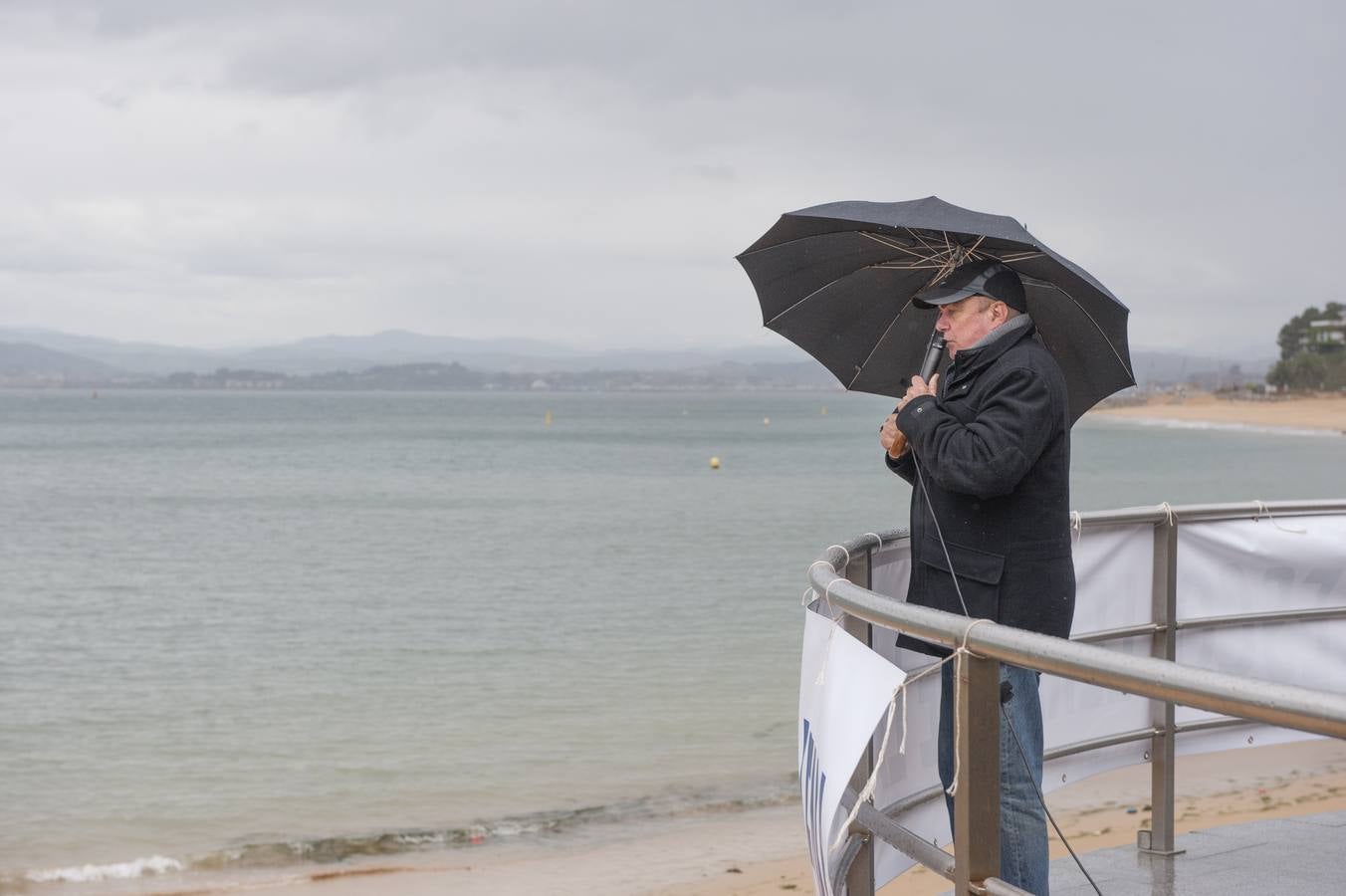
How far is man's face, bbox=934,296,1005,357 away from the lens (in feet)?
10.7

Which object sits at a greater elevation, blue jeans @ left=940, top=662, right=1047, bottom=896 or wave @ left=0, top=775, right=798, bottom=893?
blue jeans @ left=940, top=662, right=1047, bottom=896

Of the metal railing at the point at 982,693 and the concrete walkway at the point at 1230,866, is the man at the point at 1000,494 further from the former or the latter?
the concrete walkway at the point at 1230,866

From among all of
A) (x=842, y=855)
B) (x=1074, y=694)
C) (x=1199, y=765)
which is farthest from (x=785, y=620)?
(x=842, y=855)

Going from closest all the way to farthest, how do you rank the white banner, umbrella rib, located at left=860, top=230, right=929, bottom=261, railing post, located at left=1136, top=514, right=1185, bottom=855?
the white banner → umbrella rib, located at left=860, top=230, right=929, bottom=261 → railing post, located at left=1136, top=514, right=1185, bottom=855

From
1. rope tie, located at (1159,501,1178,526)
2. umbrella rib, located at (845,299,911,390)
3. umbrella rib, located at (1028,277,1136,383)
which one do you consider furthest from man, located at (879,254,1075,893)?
rope tie, located at (1159,501,1178,526)

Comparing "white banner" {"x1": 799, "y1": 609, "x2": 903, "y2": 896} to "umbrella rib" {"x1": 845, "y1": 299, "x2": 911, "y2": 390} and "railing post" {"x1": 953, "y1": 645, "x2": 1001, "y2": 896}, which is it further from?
"umbrella rib" {"x1": 845, "y1": 299, "x2": 911, "y2": 390}

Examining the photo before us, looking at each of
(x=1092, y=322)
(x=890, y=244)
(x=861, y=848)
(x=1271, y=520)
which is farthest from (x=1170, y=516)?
(x=861, y=848)

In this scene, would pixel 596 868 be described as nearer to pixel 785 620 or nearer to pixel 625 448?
pixel 785 620

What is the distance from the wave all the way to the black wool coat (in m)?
6.47

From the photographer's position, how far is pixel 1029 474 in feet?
10.3

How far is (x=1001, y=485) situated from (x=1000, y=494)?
54 mm

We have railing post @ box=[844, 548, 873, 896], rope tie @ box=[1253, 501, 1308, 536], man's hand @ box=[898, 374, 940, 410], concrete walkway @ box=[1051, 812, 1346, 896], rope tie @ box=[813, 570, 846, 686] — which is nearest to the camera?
rope tie @ box=[813, 570, 846, 686]

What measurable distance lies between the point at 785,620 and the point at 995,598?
1576cm

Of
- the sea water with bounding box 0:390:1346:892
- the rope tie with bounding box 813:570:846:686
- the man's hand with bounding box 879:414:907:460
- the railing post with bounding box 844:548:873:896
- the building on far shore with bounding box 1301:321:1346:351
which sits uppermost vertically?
the building on far shore with bounding box 1301:321:1346:351
